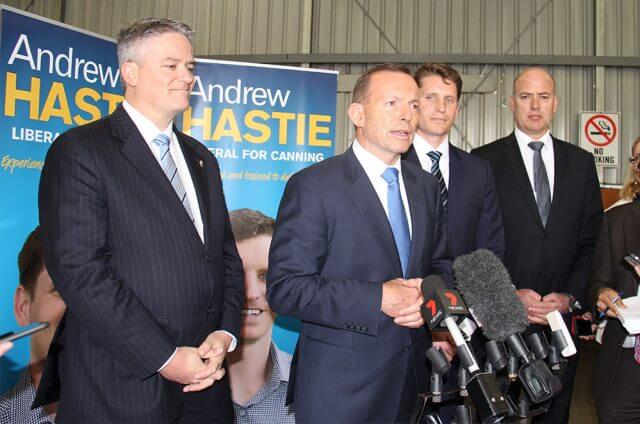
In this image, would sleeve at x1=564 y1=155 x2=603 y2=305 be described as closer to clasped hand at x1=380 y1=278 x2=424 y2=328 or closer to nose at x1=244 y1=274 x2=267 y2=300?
clasped hand at x1=380 y1=278 x2=424 y2=328

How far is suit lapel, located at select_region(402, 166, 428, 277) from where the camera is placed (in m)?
2.04

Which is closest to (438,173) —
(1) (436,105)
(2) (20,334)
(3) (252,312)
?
(1) (436,105)

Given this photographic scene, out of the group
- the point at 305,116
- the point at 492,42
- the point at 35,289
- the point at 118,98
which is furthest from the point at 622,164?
the point at 35,289

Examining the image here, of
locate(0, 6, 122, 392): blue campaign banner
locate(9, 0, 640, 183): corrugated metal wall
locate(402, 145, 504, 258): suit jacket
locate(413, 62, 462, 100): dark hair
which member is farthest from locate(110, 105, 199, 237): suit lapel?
locate(9, 0, 640, 183): corrugated metal wall

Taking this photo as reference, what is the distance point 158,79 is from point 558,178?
79.7 inches

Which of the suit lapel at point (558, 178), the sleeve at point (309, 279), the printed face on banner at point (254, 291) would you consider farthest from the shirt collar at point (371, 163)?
the printed face on banner at point (254, 291)

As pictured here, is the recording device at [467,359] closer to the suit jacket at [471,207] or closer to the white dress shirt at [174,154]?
the white dress shirt at [174,154]

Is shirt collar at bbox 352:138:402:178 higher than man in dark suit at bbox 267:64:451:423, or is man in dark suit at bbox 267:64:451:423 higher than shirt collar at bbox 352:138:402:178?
shirt collar at bbox 352:138:402:178

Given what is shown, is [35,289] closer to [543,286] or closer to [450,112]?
[450,112]

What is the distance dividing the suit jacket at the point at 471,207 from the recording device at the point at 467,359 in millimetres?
1061

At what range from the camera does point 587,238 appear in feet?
9.88

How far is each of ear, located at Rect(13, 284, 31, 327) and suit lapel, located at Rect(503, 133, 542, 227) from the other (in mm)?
2629

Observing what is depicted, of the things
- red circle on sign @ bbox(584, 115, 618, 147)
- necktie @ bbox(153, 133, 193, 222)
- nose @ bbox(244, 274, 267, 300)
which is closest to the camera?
necktie @ bbox(153, 133, 193, 222)

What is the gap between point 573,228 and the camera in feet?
9.73
